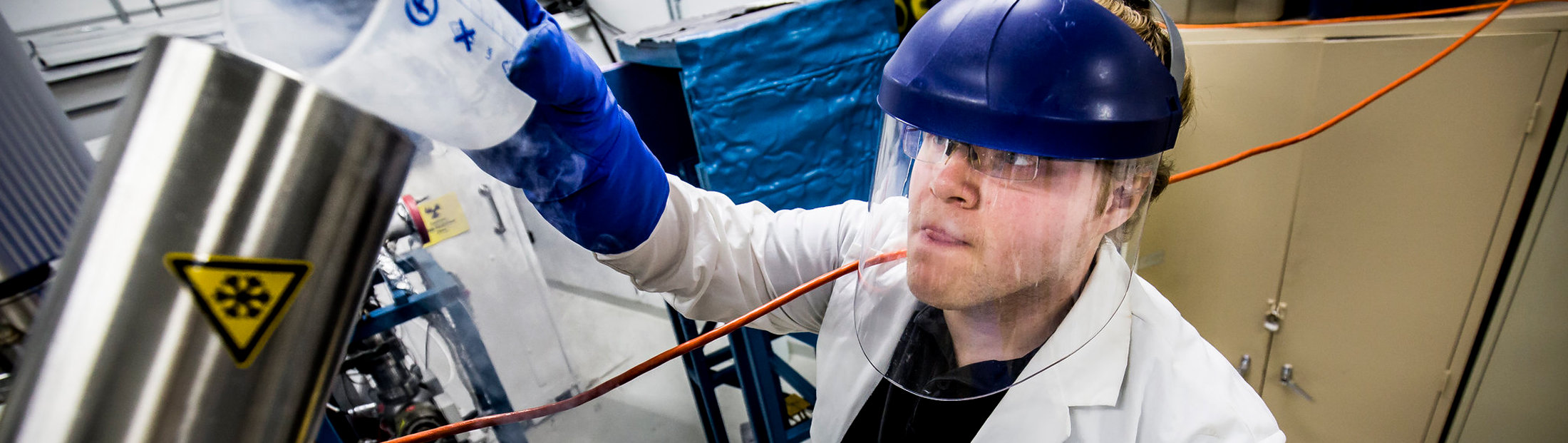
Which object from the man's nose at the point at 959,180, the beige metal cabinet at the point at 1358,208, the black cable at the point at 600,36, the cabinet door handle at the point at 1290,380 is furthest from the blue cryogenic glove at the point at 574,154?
the black cable at the point at 600,36

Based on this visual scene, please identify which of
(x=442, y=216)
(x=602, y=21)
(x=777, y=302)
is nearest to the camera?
(x=777, y=302)

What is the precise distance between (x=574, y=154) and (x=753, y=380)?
1.24m

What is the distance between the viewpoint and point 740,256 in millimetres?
1042

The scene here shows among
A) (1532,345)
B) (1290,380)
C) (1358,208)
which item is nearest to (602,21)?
(1358,208)

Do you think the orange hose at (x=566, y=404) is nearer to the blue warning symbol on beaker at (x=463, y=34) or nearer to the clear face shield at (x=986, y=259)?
the clear face shield at (x=986, y=259)

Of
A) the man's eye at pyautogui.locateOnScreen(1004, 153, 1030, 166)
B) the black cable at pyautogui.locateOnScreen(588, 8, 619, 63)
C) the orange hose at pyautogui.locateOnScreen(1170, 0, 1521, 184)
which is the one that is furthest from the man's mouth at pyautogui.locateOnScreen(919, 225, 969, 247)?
the black cable at pyautogui.locateOnScreen(588, 8, 619, 63)

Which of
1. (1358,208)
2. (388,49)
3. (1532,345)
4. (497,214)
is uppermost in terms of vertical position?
(388,49)

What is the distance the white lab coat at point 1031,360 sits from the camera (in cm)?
76

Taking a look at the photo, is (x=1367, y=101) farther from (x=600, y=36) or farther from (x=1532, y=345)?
(x=600, y=36)

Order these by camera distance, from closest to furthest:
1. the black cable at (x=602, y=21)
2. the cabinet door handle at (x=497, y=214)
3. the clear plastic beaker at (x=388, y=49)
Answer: the clear plastic beaker at (x=388, y=49), the cabinet door handle at (x=497, y=214), the black cable at (x=602, y=21)

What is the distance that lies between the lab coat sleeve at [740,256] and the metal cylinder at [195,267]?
1.95ft

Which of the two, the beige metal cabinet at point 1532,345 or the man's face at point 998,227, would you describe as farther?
the beige metal cabinet at point 1532,345

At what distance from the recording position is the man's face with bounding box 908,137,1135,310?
0.66 metres

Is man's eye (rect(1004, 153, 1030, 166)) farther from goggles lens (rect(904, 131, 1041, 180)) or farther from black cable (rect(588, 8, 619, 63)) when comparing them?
black cable (rect(588, 8, 619, 63))
